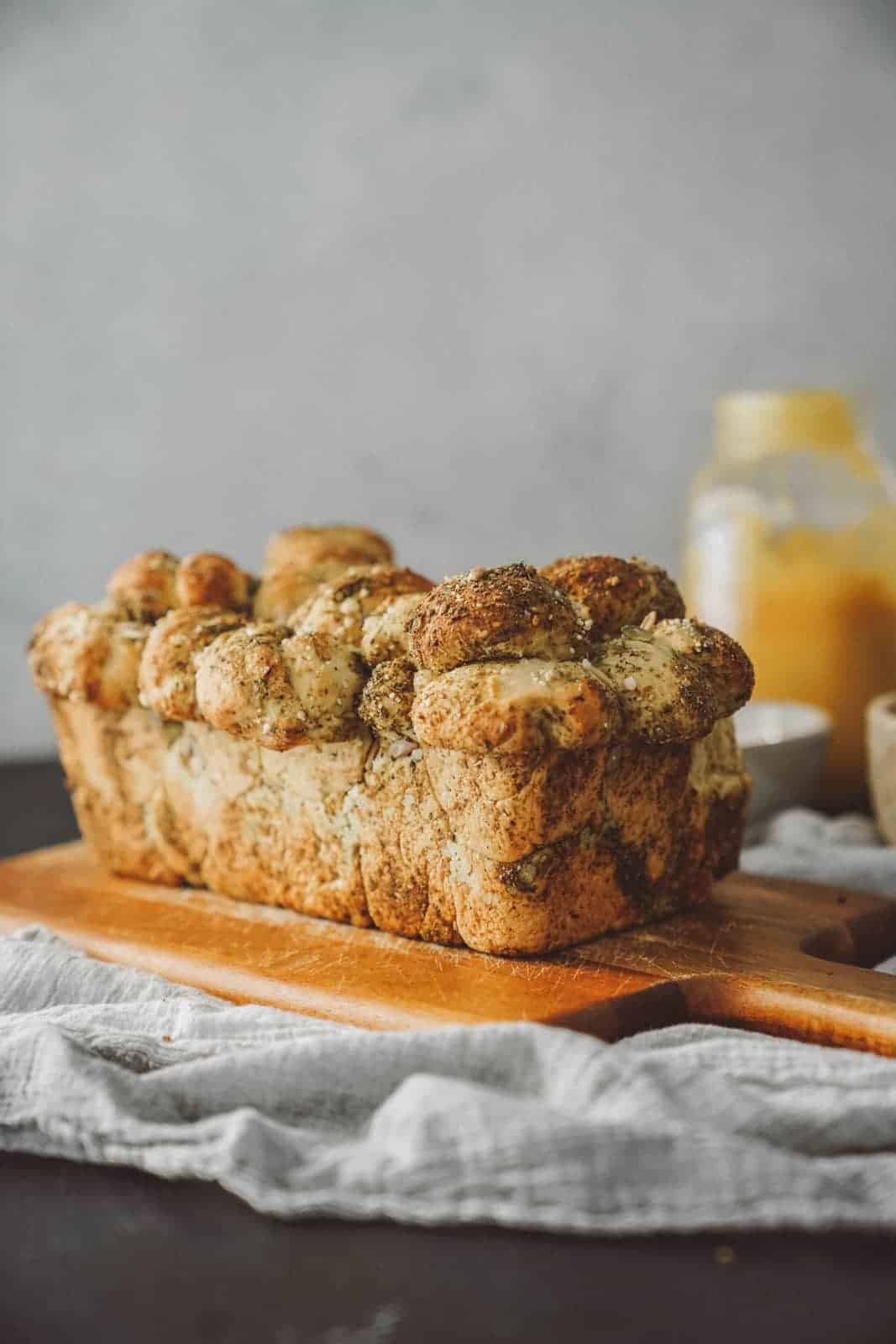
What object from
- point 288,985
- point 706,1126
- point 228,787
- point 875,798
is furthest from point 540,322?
point 706,1126

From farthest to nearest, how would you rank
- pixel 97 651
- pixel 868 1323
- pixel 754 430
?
pixel 754 430 < pixel 97 651 < pixel 868 1323

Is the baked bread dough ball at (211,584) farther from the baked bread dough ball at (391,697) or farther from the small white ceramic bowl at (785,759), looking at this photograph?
the small white ceramic bowl at (785,759)

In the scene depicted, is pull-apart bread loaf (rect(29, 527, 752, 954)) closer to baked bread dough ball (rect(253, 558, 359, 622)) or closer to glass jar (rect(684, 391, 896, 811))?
baked bread dough ball (rect(253, 558, 359, 622))

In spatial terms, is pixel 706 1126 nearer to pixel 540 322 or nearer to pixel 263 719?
pixel 263 719

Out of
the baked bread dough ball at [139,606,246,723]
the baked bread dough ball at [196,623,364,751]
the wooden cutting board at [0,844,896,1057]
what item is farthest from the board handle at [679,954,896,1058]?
the baked bread dough ball at [139,606,246,723]

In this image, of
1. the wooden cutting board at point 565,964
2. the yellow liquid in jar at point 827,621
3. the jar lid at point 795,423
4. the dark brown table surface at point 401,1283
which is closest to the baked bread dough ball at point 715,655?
the wooden cutting board at point 565,964

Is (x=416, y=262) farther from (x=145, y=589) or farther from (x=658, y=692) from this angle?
(x=658, y=692)
